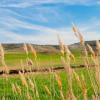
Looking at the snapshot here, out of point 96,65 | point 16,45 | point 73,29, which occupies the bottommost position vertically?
point 96,65

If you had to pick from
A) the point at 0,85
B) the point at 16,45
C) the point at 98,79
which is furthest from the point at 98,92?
the point at 16,45

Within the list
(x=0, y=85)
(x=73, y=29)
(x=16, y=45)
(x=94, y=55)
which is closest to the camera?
(x=73, y=29)

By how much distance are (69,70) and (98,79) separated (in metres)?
0.42

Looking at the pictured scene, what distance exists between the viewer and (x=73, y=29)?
479 cm

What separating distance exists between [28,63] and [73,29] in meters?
1.70

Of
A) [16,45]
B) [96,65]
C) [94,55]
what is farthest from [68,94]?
[16,45]

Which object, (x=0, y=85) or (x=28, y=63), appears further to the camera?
(x=0, y=85)

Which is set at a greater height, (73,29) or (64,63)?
(73,29)

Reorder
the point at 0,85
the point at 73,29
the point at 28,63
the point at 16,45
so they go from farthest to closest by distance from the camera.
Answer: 1. the point at 16,45
2. the point at 0,85
3. the point at 28,63
4. the point at 73,29

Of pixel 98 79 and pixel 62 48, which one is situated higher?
pixel 62 48

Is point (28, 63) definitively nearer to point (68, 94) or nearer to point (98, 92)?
point (98, 92)

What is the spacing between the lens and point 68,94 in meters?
4.34

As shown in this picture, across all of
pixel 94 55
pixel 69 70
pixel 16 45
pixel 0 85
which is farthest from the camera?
pixel 16 45

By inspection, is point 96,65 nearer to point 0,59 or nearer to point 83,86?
point 83,86
